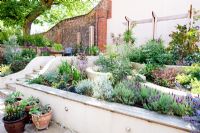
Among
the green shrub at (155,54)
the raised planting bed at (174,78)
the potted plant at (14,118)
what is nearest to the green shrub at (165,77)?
the raised planting bed at (174,78)

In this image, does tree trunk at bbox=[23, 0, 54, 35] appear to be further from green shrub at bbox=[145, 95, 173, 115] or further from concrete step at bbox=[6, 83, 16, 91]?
green shrub at bbox=[145, 95, 173, 115]

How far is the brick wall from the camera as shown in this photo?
13.1m

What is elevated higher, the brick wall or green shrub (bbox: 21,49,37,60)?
the brick wall

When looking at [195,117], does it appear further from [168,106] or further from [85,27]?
[85,27]

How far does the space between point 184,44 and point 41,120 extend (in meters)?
5.23

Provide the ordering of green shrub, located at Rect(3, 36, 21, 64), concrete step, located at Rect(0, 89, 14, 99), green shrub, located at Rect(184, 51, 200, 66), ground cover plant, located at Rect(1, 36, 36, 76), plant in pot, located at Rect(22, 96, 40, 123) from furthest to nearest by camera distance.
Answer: green shrub, located at Rect(3, 36, 21, 64), ground cover plant, located at Rect(1, 36, 36, 76), concrete step, located at Rect(0, 89, 14, 99), green shrub, located at Rect(184, 51, 200, 66), plant in pot, located at Rect(22, 96, 40, 123)

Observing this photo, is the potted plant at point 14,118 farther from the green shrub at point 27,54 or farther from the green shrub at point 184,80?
the green shrub at point 27,54

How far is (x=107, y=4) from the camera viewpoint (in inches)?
514

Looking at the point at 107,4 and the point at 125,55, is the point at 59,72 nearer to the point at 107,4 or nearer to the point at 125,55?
the point at 125,55

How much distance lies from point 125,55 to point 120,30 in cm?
440

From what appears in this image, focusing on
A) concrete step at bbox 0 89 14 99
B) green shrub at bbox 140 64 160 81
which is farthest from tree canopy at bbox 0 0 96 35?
green shrub at bbox 140 64 160 81

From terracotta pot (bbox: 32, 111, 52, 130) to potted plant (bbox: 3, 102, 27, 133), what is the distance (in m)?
0.26

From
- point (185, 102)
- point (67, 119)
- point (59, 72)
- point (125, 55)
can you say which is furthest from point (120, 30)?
point (185, 102)

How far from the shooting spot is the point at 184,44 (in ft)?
24.3
